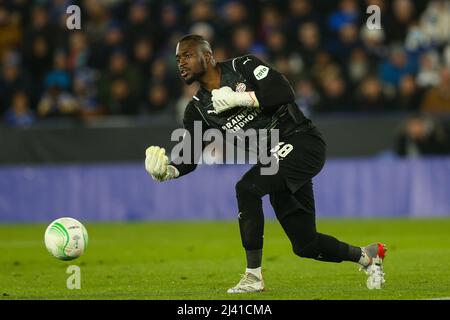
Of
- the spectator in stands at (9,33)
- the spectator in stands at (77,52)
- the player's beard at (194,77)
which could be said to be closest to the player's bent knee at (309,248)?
the player's beard at (194,77)

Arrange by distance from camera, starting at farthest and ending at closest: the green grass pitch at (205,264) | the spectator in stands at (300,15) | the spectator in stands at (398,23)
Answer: the spectator in stands at (300,15) < the spectator in stands at (398,23) < the green grass pitch at (205,264)

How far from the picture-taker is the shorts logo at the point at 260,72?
919cm

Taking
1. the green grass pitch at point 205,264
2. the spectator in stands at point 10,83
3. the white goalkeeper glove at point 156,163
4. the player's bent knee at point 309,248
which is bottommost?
the green grass pitch at point 205,264

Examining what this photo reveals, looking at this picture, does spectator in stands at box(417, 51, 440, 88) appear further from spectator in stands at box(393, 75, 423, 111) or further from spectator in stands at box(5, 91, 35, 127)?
spectator in stands at box(5, 91, 35, 127)

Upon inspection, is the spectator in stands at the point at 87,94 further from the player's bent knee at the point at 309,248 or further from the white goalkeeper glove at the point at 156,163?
the player's bent knee at the point at 309,248

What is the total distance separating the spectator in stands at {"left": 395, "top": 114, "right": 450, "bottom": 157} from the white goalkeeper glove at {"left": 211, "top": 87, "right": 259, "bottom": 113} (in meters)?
10.8

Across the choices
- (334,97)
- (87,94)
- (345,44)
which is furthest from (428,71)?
(87,94)

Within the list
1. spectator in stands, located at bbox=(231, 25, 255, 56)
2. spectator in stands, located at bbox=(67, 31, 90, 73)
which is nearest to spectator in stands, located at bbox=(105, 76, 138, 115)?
spectator in stands, located at bbox=(67, 31, 90, 73)

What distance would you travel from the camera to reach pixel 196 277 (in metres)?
11.0

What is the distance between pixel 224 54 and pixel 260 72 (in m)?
11.9

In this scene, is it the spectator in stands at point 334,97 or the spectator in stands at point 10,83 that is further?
the spectator in stands at point 10,83

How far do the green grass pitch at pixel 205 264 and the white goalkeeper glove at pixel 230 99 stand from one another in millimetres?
1616

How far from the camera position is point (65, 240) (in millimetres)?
10359
